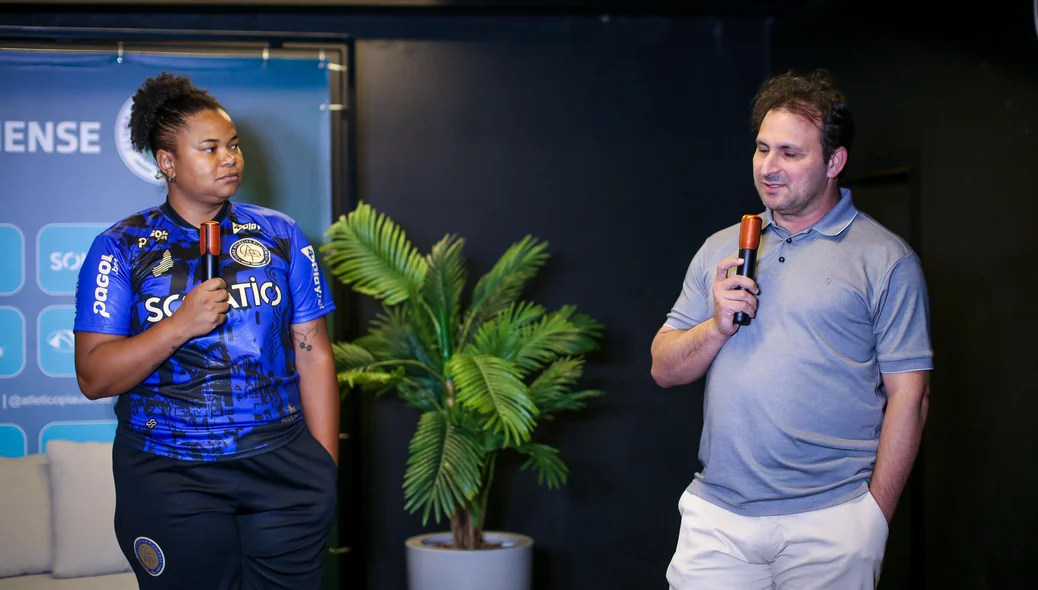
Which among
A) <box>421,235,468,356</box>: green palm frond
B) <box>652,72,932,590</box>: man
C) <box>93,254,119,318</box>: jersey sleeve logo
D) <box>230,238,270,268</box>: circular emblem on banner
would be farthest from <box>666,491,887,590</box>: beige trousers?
<box>421,235,468,356</box>: green palm frond

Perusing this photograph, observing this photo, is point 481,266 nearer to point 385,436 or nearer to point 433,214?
point 433,214

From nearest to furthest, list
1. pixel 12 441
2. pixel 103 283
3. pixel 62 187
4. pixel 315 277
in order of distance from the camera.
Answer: pixel 103 283 < pixel 315 277 < pixel 12 441 < pixel 62 187

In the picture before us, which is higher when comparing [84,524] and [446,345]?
[446,345]

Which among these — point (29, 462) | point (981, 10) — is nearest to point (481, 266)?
point (29, 462)

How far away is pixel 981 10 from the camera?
344 cm

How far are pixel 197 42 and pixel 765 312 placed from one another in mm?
2699

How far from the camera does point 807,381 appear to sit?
2336 millimetres

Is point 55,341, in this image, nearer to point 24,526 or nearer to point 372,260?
point 24,526

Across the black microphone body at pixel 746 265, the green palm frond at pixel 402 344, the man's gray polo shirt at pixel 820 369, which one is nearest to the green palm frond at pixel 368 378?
the green palm frond at pixel 402 344

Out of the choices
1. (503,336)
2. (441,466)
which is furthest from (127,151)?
(441,466)

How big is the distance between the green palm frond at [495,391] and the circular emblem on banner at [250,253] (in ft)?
3.51

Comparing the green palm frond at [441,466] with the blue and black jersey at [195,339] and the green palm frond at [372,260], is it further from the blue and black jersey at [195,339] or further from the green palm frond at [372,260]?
the blue and black jersey at [195,339]

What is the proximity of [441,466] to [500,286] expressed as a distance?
0.84 metres

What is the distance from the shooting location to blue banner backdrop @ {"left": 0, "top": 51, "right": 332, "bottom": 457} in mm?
3918
